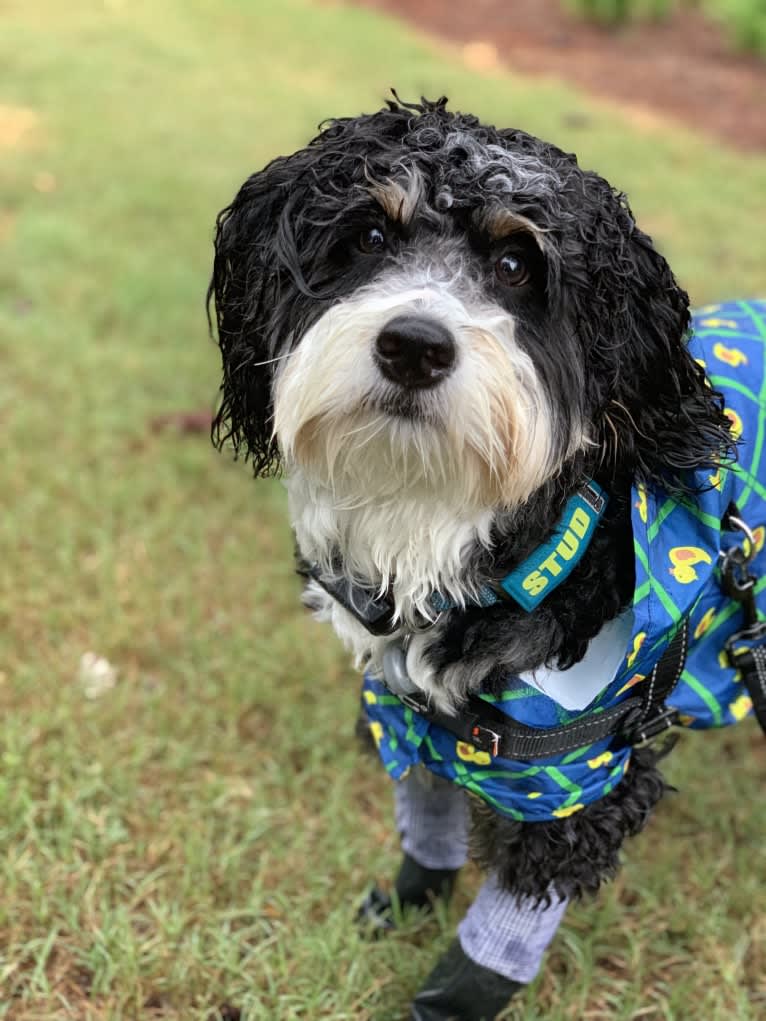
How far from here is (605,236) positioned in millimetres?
1576

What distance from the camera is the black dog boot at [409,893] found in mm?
2336

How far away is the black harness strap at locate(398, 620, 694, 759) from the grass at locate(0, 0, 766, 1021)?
783 mm

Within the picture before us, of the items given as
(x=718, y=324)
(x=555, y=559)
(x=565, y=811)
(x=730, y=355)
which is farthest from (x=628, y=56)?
(x=565, y=811)

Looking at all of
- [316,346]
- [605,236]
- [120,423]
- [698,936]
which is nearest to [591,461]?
[605,236]

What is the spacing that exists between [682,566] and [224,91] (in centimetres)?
854

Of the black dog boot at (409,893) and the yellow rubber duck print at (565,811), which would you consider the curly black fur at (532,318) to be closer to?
the yellow rubber duck print at (565,811)

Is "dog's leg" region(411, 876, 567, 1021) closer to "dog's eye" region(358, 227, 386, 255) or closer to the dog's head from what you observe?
the dog's head

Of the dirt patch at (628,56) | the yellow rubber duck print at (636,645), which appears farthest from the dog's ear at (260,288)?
the dirt patch at (628,56)

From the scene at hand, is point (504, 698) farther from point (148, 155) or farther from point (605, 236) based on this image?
point (148, 155)

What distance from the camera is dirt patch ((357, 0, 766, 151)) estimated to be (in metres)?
9.67

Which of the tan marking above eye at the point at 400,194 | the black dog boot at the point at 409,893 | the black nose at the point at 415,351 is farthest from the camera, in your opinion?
the black dog boot at the point at 409,893

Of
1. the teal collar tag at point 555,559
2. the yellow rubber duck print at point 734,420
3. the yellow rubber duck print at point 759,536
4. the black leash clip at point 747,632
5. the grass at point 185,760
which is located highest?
the yellow rubber duck print at point 734,420

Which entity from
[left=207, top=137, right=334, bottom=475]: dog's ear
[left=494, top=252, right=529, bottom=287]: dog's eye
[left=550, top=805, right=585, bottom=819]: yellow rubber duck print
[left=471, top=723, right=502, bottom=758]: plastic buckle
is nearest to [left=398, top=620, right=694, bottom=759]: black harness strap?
[left=471, top=723, right=502, bottom=758]: plastic buckle

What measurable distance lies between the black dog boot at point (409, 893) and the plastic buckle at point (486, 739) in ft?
2.45
